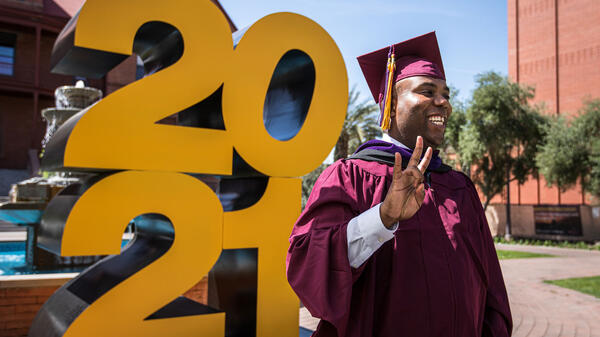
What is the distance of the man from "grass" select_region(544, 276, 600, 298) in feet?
27.8

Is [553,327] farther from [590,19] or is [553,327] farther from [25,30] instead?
[590,19]

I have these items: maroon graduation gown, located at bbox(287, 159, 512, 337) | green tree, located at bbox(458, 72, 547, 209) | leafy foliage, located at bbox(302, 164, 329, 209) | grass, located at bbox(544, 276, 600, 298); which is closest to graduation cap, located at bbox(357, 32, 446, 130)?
maroon graduation gown, located at bbox(287, 159, 512, 337)

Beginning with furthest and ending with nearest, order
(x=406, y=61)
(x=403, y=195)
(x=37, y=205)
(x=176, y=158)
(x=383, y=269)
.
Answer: (x=37, y=205) < (x=176, y=158) < (x=406, y=61) < (x=383, y=269) < (x=403, y=195)

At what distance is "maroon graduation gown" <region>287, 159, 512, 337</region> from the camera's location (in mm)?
1629

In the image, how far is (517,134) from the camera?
24.2 m

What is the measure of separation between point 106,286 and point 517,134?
80.8 feet

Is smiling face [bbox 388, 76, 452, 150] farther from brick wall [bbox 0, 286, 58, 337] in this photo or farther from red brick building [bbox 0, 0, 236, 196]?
red brick building [bbox 0, 0, 236, 196]

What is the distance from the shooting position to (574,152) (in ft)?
71.2

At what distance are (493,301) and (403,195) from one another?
2.89ft

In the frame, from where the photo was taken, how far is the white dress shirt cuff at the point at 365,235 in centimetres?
158

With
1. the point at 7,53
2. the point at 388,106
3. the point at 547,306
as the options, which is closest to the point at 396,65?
the point at 388,106

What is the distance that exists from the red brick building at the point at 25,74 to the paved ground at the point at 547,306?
1815 centimetres

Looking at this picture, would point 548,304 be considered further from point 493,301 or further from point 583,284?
point 493,301

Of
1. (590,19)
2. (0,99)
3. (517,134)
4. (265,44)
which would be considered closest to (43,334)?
(265,44)
